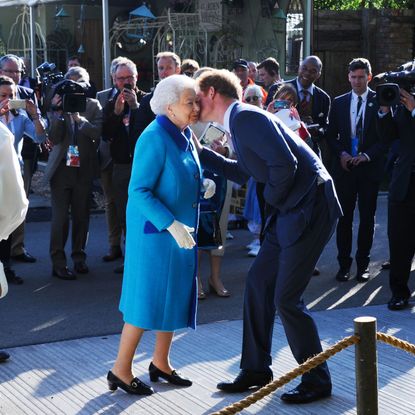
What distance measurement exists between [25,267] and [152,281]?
3870 mm

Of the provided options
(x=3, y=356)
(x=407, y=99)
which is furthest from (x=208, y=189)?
(x=407, y=99)

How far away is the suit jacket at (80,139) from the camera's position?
782 cm

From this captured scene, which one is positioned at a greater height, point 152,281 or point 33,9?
point 33,9

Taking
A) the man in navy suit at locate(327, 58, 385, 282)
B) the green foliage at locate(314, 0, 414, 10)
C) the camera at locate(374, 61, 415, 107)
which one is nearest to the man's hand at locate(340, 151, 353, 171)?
the man in navy suit at locate(327, 58, 385, 282)

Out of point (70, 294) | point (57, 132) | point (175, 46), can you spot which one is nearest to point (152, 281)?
point (70, 294)

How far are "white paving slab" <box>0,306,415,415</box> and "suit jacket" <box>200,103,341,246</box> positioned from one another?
3.42ft

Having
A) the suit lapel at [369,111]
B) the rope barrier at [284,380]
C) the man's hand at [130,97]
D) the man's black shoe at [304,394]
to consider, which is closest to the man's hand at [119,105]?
the man's hand at [130,97]

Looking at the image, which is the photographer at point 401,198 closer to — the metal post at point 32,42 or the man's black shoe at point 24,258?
the man's black shoe at point 24,258

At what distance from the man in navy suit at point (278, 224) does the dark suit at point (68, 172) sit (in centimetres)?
312

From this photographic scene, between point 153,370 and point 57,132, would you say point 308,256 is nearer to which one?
point 153,370

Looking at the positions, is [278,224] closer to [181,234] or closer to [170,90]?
[181,234]

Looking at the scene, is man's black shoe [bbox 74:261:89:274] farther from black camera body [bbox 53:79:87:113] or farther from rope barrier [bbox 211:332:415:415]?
rope barrier [bbox 211:332:415:415]

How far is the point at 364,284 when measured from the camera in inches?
315

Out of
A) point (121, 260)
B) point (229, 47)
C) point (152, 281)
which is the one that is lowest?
point (121, 260)
